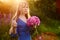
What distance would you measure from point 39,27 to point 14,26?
0.19 m

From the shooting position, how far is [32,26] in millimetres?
1348

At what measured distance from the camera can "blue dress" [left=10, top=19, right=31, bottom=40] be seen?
52.7 inches

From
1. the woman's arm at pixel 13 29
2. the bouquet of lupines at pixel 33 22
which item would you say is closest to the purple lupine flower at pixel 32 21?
the bouquet of lupines at pixel 33 22

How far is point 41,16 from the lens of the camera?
1368 millimetres

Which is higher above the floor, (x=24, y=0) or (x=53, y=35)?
(x=24, y=0)

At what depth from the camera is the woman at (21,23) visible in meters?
1.34

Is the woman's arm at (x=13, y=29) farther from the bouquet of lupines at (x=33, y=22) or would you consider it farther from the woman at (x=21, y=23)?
the bouquet of lupines at (x=33, y=22)

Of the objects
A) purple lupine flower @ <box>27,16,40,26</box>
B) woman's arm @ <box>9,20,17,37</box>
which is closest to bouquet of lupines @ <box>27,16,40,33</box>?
purple lupine flower @ <box>27,16,40,26</box>

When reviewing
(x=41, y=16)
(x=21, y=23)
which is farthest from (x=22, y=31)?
(x=41, y=16)

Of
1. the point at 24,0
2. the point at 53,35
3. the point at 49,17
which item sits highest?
the point at 24,0

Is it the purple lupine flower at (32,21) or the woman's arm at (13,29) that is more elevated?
the purple lupine flower at (32,21)

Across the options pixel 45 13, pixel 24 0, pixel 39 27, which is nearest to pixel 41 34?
Answer: pixel 39 27

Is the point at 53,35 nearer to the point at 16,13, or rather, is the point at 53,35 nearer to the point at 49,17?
the point at 49,17

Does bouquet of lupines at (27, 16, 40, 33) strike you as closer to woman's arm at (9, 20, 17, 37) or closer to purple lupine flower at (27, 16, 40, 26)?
purple lupine flower at (27, 16, 40, 26)
